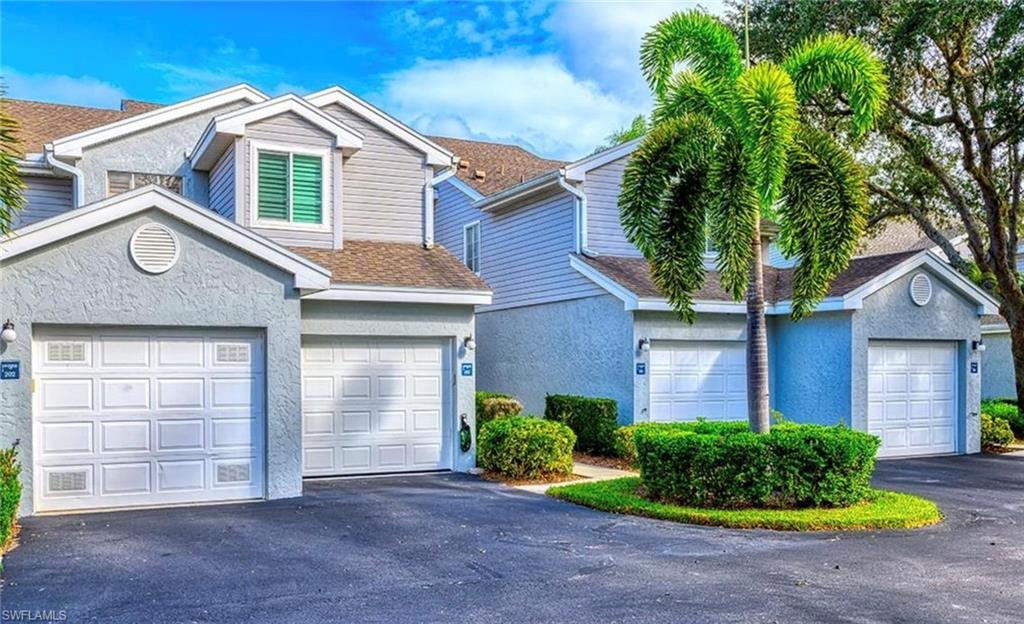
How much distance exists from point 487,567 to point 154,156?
11678 mm

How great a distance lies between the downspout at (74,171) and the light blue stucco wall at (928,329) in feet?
49.1

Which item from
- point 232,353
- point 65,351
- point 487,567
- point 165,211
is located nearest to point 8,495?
point 65,351

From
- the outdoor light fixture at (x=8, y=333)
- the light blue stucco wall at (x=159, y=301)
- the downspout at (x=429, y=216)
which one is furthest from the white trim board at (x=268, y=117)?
the outdoor light fixture at (x=8, y=333)

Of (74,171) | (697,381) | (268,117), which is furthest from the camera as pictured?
(697,381)

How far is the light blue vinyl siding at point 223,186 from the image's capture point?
13898 mm

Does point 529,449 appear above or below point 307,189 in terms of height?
below

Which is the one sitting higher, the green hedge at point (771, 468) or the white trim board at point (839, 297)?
the white trim board at point (839, 297)

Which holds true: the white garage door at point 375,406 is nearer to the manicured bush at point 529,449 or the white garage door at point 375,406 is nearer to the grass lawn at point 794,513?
the manicured bush at point 529,449

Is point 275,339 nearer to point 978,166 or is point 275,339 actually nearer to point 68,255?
point 68,255

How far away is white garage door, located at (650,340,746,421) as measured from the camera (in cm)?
1581

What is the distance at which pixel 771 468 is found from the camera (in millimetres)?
9961

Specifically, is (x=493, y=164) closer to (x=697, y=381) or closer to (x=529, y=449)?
(x=697, y=381)

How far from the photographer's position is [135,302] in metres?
10.4

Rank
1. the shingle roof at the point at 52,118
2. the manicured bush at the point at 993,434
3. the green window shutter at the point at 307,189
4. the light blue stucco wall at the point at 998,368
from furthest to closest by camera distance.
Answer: the light blue stucco wall at the point at 998,368 → the manicured bush at the point at 993,434 → the shingle roof at the point at 52,118 → the green window shutter at the point at 307,189
